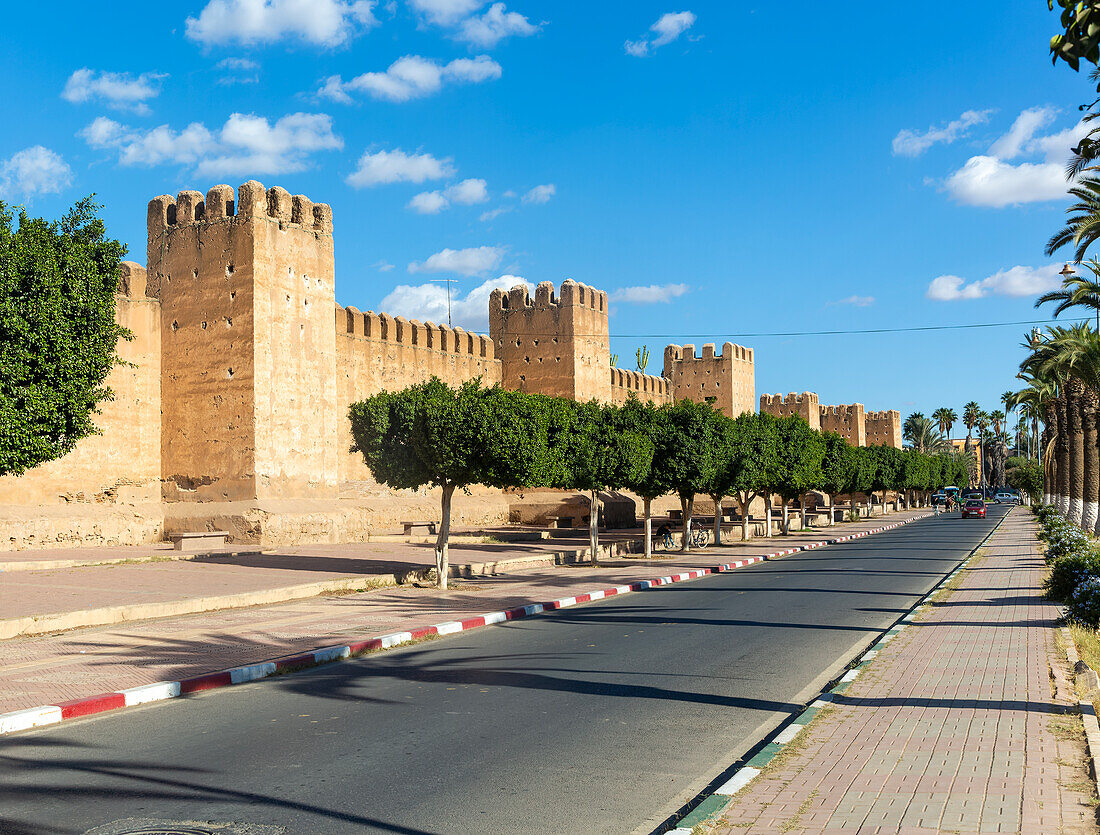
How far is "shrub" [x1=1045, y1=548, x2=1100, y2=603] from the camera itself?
12211mm

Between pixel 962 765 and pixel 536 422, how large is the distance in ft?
44.3

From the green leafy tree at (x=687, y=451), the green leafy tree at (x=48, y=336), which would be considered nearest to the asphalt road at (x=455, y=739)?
the green leafy tree at (x=48, y=336)

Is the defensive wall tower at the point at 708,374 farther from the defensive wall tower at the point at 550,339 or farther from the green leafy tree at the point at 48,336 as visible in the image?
the green leafy tree at the point at 48,336

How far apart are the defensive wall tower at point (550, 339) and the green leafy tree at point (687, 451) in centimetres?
1331

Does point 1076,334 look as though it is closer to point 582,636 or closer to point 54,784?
point 582,636

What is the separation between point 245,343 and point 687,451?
12.9 m

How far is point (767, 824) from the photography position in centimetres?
458

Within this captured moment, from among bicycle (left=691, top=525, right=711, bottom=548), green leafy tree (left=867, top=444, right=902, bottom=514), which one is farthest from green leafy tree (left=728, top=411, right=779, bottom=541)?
green leafy tree (left=867, top=444, right=902, bottom=514)

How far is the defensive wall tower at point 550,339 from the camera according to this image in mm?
41469

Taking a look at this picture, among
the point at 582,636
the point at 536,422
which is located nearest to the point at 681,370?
the point at 536,422

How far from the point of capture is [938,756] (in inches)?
223

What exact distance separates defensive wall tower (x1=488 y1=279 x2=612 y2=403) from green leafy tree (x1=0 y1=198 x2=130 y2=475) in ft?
95.3

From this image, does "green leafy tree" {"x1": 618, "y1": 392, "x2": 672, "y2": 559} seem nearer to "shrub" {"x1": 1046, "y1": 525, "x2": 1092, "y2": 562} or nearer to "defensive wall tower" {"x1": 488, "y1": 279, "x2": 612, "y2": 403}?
"shrub" {"x1": 1046, "y1": 525, "x2": 1092, "y2": 562}

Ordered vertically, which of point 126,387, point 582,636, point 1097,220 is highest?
point 1097,220
